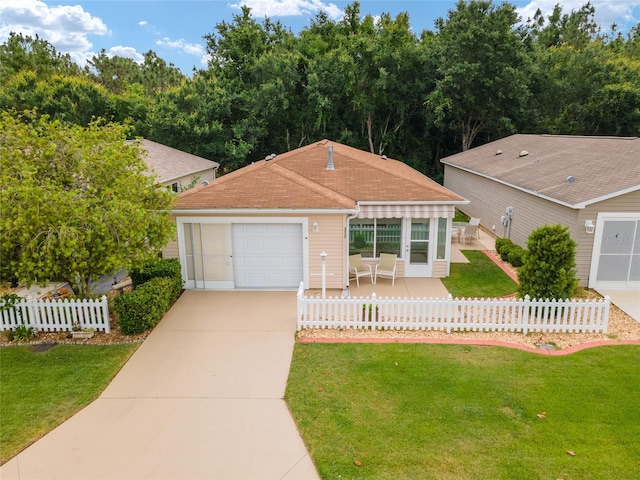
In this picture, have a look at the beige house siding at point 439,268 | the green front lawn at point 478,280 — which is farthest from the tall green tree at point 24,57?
the green front lawn at point 478,280

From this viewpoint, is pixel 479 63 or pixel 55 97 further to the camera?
pixel 55 97

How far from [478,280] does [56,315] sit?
13904mm

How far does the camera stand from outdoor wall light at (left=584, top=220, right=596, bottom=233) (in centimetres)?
1442

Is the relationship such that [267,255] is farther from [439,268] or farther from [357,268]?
[439,268]

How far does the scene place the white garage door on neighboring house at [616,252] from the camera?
14508 millimetres

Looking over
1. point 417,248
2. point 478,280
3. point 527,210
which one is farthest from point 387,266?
point 527,210

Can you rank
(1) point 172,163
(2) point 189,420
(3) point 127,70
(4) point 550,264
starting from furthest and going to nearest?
(3) point 127,70 → (1) point 172,163 → (4) point 550,264 → (2) point 189,420

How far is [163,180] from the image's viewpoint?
72.5ft

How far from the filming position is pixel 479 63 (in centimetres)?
3375

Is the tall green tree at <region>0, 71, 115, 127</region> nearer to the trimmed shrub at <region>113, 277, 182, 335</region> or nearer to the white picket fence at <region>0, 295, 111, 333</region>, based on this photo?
the white picket fence at <region>0, 295, 111, 333</region>

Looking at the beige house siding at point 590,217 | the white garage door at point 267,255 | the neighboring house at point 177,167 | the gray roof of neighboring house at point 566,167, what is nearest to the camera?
the beige house siding at point 590,217

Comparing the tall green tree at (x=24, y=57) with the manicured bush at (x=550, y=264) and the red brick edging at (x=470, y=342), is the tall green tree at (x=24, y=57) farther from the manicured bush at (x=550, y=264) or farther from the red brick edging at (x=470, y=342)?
the manicured bush at (x=550, y=264)

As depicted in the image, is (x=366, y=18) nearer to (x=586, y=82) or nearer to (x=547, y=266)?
(x=586, y=82)

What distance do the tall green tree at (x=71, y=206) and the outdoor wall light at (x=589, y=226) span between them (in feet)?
43.9
